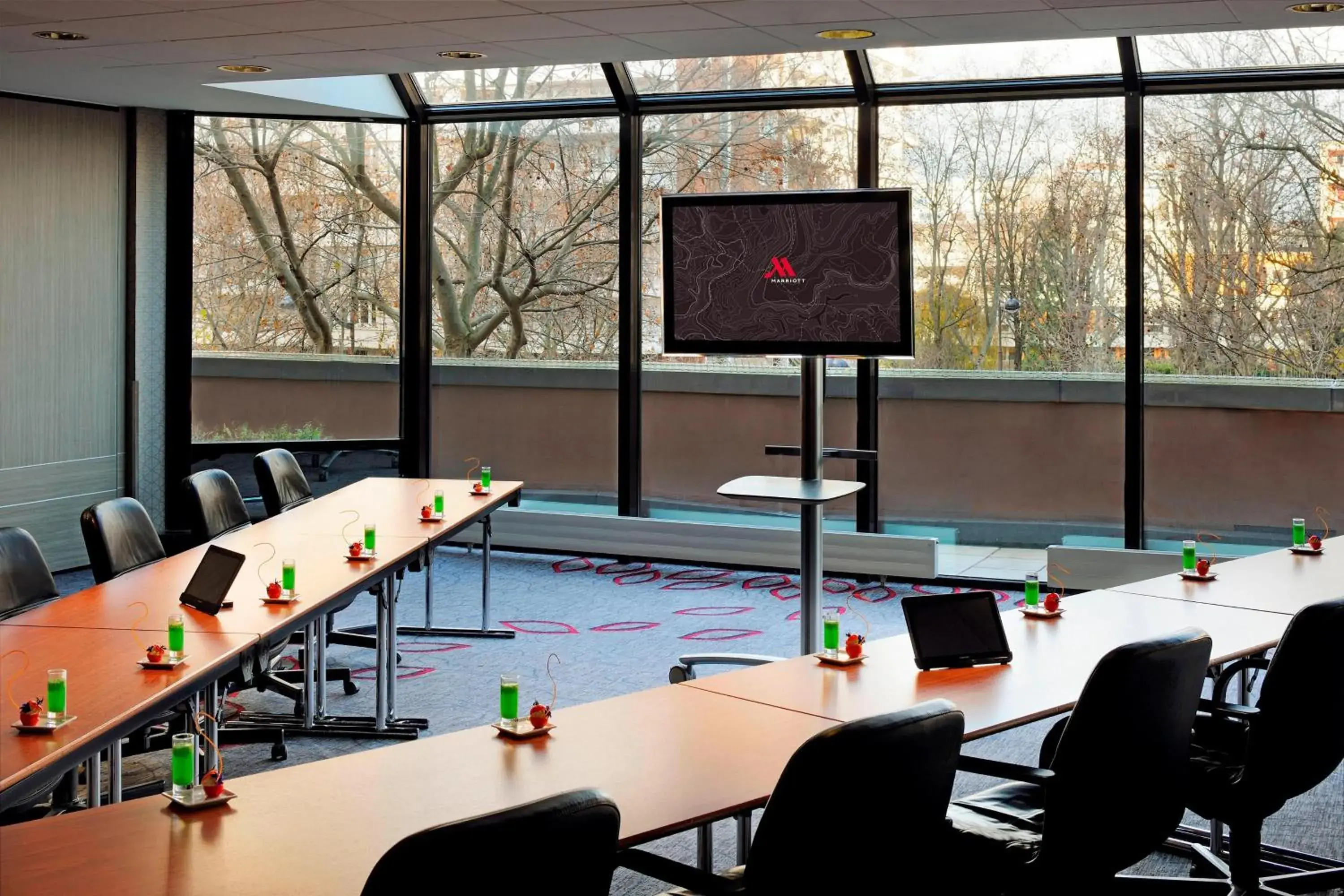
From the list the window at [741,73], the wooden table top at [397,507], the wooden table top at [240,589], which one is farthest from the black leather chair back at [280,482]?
the window at [741,73]

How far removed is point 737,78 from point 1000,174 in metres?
1.70

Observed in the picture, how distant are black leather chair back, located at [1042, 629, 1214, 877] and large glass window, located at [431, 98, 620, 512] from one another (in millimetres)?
6179

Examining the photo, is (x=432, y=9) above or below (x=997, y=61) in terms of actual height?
below

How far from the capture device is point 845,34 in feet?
21.0

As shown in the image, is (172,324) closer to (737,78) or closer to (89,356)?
(89,356)

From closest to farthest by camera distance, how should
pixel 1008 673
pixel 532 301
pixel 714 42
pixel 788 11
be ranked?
1. pixel 1008 673
2. pixel 788 11
3. pixel 714 42
4. pixel 532 301

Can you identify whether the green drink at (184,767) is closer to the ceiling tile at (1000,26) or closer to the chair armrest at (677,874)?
the chair armrest at (677,874)

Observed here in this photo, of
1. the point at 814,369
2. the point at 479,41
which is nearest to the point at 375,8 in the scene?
the point at 479,41

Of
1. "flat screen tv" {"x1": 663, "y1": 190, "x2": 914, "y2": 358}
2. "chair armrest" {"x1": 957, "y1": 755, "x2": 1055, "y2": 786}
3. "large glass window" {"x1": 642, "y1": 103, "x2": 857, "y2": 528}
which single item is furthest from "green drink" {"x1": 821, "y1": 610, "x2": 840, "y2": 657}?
"large glass window" {"x1": 642, "y1": 103, "x2": 857, "y2": 528}

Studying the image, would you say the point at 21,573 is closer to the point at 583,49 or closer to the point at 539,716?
the point at 539,716

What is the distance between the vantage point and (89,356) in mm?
8516

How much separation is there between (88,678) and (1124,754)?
258cm

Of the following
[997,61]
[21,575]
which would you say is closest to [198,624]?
[21,575]

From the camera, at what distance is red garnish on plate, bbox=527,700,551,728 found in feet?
10.6
